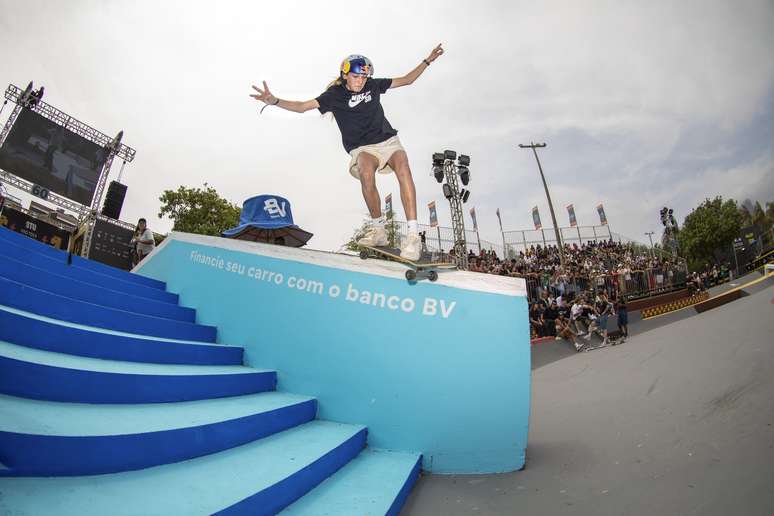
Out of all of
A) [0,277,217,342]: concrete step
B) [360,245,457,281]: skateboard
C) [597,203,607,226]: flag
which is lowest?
[0,277,217,342]: concrete step

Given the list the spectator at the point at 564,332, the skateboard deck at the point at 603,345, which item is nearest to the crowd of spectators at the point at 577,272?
the spectator at the point at 564,332

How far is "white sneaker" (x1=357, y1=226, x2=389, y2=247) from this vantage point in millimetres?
3193

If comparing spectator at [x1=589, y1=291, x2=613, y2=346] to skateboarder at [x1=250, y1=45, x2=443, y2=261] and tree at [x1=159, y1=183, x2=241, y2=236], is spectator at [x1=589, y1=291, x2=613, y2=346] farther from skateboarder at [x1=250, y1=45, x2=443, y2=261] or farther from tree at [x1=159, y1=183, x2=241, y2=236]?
tree at [x1=159, y1=183, x2=241, y2=236]

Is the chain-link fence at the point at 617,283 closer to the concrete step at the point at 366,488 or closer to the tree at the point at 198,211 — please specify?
the concrete step at the point at 366,488

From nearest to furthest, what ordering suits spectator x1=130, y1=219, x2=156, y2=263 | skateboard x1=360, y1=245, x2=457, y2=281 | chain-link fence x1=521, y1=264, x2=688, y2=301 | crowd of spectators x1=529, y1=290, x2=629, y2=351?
skateboard x1=360, y1=245, x2=457, y2=281 → spectator x1=130, y1=219, x2=156, y2=263 → crowd of spectators x1=529, y1=290, x2=629, y2=351 → chain-link fence x1=521, y1=264, x2=688, y2=301

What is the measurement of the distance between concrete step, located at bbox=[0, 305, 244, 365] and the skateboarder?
67.2 inches

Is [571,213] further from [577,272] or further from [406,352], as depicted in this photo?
[406,352]

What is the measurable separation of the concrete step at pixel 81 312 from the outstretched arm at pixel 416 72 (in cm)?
310

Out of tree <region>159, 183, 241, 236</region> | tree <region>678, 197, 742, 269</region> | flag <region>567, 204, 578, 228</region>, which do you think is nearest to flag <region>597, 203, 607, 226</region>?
flag <region>567, 204, 578, 228</region>

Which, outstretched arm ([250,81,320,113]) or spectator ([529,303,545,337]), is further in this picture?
spectator ([529,303,545,337])

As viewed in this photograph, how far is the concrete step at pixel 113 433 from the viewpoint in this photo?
1203 millimetres

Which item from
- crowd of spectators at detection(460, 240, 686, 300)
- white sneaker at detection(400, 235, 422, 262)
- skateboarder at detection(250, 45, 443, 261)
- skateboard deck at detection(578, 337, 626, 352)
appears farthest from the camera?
crowd of spectators at detection(460, 240, 686, 300)

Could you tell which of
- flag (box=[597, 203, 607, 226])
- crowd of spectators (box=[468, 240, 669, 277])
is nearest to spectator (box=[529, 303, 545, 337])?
crowd of spectators (box=[468, 240, 669, 277])

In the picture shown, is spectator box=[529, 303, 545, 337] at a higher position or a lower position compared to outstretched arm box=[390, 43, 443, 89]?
lower
